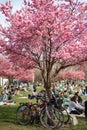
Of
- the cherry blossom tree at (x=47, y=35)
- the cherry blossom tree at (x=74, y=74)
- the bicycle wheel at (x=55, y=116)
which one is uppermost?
the cherry blossom tree at (x=74, y=74)

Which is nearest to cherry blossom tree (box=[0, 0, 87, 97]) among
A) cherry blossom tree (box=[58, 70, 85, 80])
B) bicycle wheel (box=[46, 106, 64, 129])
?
bicycle wheel (box=[46, 106, 64, 129])

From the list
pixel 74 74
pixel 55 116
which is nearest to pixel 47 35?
pixel 55 116

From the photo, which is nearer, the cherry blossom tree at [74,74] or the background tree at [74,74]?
the cherry blossom tree at [74,74]

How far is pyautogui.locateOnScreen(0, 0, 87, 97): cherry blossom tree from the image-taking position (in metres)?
13.0

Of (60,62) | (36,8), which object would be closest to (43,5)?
(36,8)

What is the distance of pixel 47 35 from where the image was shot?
42.7 ft

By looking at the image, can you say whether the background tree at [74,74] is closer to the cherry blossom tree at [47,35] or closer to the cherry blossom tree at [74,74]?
the cherry blossom tree at [74,74]

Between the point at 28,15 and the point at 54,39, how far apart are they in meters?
1.51

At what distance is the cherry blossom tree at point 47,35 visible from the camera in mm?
13008

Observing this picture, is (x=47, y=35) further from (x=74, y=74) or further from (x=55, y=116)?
(x=74, y=74)

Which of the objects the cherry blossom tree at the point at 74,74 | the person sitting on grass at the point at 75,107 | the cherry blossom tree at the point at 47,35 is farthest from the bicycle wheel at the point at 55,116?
the cherry blossom tree at the point at 74,74

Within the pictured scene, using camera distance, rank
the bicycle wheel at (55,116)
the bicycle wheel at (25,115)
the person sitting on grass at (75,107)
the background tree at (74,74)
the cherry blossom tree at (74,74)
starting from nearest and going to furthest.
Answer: the bicycle wheel at (55,116) < the bicycle wheel at (25,115) < the person sitting on grass at (75,107) < the cherry blossom tree at (74,74) < the background tree at (74,74)

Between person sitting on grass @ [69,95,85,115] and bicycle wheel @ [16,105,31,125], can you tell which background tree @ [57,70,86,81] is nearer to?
person sitting on grass @ [69,95,85,115]

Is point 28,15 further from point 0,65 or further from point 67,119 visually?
point 0,65
